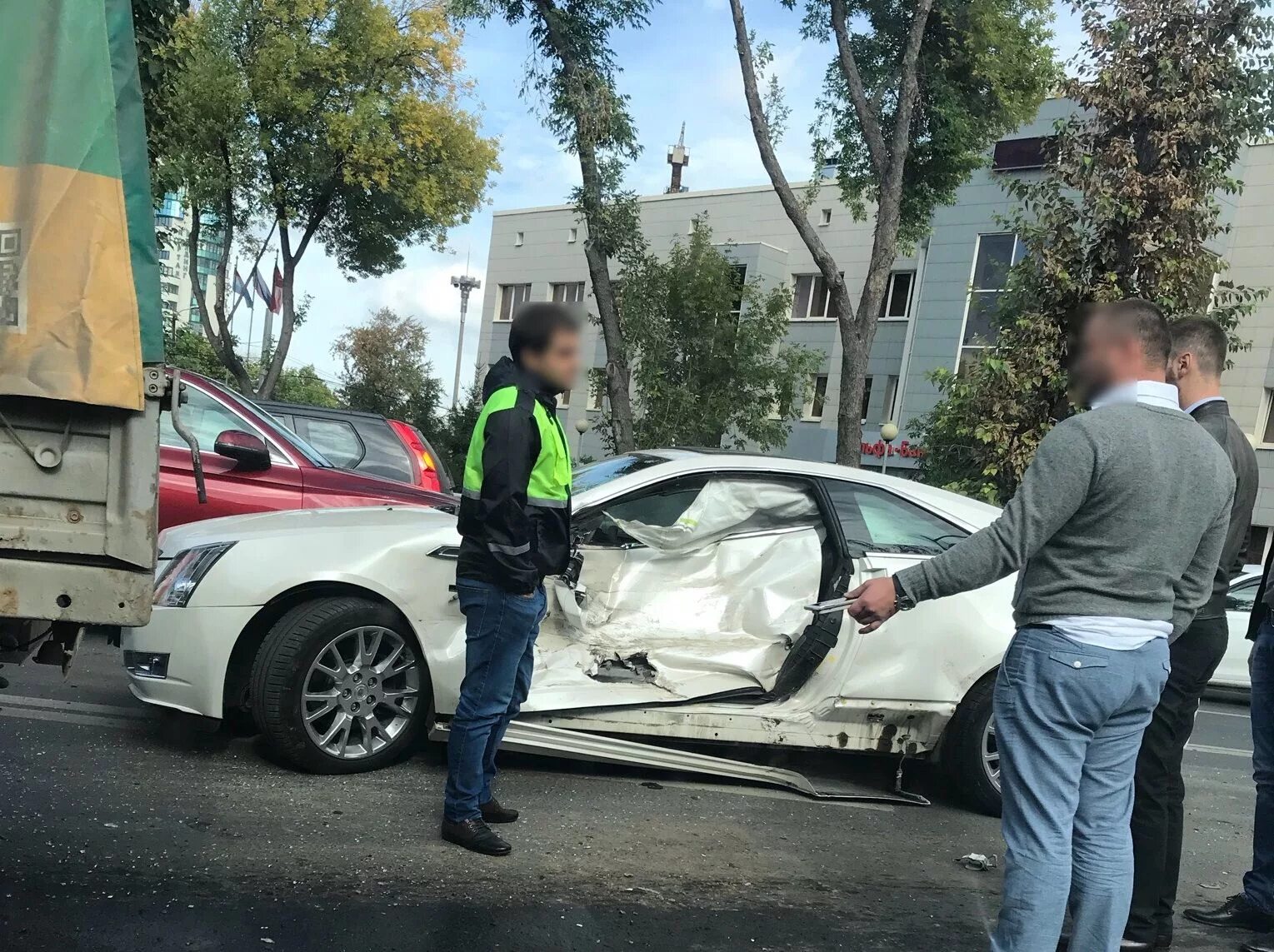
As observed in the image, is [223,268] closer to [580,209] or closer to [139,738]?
[580,209]

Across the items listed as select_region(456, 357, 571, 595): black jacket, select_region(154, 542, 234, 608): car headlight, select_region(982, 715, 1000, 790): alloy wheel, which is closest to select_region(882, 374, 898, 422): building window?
select_region(982, 715, 1000, 790): alloy wheel

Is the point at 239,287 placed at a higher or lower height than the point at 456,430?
higher

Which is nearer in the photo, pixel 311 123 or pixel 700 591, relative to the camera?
pixel 700 591

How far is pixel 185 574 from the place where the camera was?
4.76 m

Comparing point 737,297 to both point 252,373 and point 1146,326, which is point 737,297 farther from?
point 252,373

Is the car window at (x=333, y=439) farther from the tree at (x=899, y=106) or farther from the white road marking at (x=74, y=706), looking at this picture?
the tree at (x=899, y=106)

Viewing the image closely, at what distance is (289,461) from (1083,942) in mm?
6047

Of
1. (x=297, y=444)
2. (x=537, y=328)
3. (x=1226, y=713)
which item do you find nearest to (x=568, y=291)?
(x=1226, y=713)

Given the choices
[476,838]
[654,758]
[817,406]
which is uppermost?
[817,406]

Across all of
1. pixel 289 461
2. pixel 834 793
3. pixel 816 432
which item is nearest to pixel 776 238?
pixel 816 432

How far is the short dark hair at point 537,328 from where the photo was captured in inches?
164

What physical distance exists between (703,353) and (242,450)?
684 inches

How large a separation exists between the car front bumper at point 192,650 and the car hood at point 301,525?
347 millimetres

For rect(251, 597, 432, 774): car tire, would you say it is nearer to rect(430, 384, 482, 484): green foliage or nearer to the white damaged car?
the white damaged car
